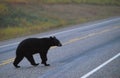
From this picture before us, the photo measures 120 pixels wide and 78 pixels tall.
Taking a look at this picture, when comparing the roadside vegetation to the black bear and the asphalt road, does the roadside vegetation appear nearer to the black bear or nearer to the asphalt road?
the asphalt road

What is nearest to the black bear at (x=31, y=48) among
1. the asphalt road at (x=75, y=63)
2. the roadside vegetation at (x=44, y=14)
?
the asphalt road at (x=75, y=63)

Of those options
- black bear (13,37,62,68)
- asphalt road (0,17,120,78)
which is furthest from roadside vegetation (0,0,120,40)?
black bear (13,37,62,68)

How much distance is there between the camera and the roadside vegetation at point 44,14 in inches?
1270

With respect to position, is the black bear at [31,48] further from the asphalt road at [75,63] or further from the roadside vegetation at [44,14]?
the roadside vegetation at [44,14]

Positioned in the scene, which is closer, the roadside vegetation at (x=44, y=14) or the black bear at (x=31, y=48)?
the black bear at (x=31, y=48)

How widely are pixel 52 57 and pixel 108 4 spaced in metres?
40.9

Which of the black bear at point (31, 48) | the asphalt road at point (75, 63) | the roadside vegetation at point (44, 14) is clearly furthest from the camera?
the roadside vegetation at point (44, 14)

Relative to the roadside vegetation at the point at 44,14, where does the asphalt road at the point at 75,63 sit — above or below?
above

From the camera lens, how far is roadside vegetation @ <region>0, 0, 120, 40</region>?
32.2 meters

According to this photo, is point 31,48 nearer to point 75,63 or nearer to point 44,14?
point 75,63

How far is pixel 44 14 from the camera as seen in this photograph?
4009 cm

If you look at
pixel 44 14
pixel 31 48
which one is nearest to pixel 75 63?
pixel 31 48

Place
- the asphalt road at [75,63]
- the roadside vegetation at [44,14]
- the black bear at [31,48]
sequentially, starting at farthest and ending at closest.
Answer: the roadside vegetation at [44,14]
the black bear at [31,48]
the asphalt road at [75,63]

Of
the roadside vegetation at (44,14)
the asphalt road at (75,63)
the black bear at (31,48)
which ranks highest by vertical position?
the black bear at (31,48)
